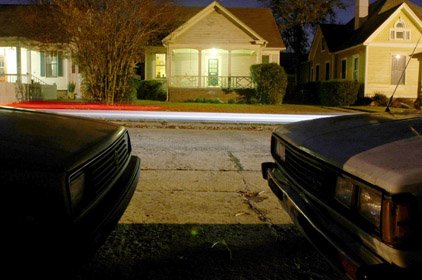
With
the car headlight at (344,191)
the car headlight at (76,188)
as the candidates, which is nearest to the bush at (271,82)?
the car headlight at (344,191)

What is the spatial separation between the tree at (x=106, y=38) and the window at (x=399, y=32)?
49.7 feet

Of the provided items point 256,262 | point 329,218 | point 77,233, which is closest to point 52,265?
point 77,233

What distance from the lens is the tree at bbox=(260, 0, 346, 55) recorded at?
2005 inches

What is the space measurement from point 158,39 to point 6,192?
30.3 metres

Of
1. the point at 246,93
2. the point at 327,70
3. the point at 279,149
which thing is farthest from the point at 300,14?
the point at 279,149

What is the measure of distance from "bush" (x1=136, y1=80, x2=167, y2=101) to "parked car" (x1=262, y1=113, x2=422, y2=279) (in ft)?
87.7

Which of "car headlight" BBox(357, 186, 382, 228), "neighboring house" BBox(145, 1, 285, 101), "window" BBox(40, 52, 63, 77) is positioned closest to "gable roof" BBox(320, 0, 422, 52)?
"neighboring house" BBox(145, 1, 285, 101)

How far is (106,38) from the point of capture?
1947 cm

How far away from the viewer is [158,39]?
3148 centimetres

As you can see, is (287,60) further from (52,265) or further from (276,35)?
(52,265)

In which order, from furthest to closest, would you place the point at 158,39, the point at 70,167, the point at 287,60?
the point at 287,60 < the point at 158,39 < the point at 70,167

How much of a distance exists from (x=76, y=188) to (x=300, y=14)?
52.1 meters

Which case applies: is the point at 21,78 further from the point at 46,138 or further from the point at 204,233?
the point at 46,138

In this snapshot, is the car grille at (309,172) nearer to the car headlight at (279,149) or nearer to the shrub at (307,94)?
the car headlight at (279,149)
